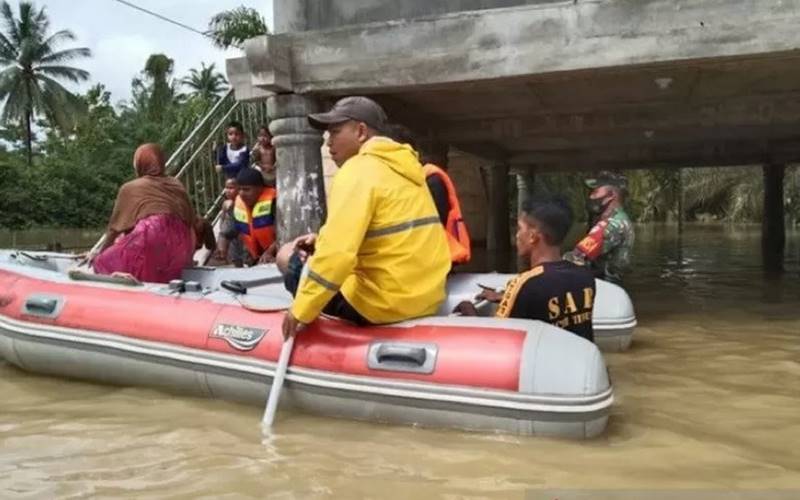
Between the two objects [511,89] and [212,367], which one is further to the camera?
[511,89]

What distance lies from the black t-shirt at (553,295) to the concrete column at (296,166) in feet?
9.57

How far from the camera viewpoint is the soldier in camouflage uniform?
5.97 meters

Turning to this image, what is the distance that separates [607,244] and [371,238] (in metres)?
2.72

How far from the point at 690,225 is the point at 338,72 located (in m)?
31.1

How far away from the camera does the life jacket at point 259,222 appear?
6980mm

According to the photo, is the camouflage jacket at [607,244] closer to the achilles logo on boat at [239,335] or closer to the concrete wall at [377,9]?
the concrete wall at [377,9]

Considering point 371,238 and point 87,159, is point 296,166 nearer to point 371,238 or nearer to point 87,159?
point 371,238

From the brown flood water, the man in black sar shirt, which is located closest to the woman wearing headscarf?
the brown flood water

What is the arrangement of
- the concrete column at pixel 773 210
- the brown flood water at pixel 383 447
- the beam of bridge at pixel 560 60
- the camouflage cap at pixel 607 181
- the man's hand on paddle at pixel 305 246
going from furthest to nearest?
the concrete column at pixel 773 210 → the camouflage cap at pixel 607 181 → the beam of bridge at pixel 560 60 → the man's hand on paddle at pixel 305 246 → the brown flood water at pixel 383 447

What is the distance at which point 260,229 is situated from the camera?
275 inches

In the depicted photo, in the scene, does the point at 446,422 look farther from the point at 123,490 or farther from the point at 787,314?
the point at 787,314

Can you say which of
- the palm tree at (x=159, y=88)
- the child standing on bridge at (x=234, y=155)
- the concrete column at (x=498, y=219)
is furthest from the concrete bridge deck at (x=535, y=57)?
the palm tree at (x=159, y=88)

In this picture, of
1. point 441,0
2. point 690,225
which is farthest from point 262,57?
point 690,225

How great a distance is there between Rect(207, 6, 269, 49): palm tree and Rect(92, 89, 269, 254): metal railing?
917 cm
